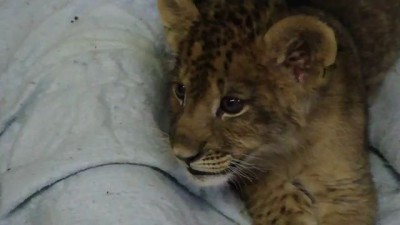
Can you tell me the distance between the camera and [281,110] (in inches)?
57.8

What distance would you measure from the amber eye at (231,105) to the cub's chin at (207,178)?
0.40 ft

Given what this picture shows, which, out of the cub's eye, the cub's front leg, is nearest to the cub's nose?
the cub's eye

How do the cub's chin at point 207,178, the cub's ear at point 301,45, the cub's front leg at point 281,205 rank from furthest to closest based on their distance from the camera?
the cub's front leg at point 281,205, the cub's chin at point 207,178, the cub's ear at point 301,45

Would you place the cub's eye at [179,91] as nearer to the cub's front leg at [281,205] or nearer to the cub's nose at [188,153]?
the cub's nose at [188,153]

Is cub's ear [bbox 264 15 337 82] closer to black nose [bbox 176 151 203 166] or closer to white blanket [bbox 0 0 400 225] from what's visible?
black nose [bbox 176 151 203 166]

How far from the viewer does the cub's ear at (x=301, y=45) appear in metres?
1.36

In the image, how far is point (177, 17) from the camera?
154 cm

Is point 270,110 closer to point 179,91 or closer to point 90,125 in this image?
point 179,91

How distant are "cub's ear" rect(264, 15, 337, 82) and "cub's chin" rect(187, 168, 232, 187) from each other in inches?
8.6

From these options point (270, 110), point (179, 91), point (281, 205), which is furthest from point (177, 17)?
point (281, 205)

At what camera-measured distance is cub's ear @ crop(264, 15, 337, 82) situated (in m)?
1.36

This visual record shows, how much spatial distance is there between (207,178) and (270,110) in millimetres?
163

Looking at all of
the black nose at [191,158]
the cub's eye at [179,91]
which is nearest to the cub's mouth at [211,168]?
the black nose at [191,158]

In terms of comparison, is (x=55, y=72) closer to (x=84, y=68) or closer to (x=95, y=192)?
(x=84, y=68)
